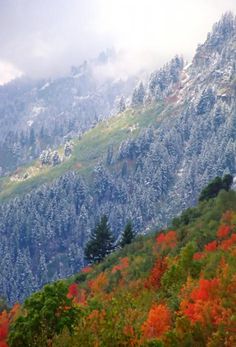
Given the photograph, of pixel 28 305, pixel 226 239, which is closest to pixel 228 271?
pixel 28 305

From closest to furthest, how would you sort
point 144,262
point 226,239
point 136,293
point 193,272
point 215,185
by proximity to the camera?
1. point 193,272
2. point 136,293
3. point 226,239
4. point 144,262
5. point 215,185

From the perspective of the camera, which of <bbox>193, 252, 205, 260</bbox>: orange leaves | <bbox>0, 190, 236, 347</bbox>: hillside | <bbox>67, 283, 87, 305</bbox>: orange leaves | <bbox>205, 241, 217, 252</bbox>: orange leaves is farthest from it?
<bbox>67, 283, 87, 305</bbox>: orange leaves

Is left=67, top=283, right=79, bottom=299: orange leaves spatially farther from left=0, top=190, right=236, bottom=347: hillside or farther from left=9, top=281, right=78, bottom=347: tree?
left=9, top=281, right=78, bottom=347: tree

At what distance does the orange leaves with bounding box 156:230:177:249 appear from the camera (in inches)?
4509

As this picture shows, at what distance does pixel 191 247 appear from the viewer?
82562 mm

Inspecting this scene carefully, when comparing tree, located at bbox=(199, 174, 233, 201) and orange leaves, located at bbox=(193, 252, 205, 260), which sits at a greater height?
tree, located at bbox=(199, 174, 233, 201)

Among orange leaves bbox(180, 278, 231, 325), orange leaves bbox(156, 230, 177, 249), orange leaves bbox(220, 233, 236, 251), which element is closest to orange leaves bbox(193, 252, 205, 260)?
orange leaves bbox(220, 233, 236, 251)

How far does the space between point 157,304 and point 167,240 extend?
53172mm

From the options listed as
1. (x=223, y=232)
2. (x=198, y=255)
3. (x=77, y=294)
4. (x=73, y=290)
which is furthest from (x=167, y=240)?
(x=198, y=255)

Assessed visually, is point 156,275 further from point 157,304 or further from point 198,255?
point 157,304

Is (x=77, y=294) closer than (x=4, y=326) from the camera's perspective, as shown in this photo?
No

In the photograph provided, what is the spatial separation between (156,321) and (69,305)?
1144 centimetres

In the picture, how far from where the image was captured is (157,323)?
185 feet

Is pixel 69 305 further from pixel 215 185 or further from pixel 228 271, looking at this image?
pixel 215 185
